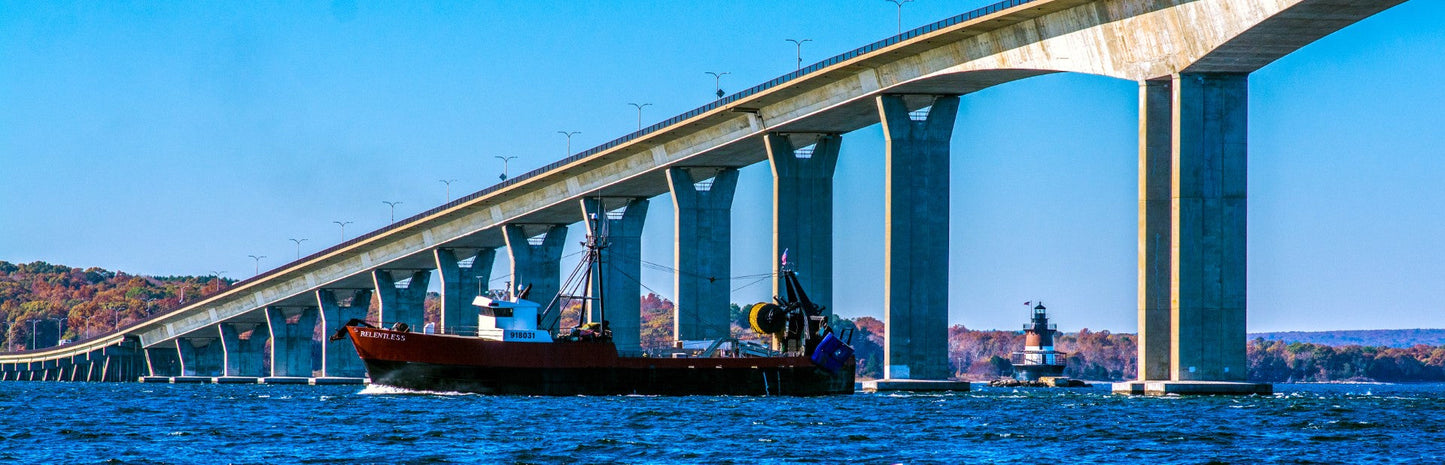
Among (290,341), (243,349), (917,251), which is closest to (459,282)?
(290,341)

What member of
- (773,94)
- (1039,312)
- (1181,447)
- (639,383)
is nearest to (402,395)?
(639,383)

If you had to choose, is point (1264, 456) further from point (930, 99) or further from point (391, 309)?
point (391, 309)

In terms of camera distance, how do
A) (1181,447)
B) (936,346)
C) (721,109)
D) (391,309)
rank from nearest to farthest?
(1181,447) < (936,346) < (721,109) < (391,309)

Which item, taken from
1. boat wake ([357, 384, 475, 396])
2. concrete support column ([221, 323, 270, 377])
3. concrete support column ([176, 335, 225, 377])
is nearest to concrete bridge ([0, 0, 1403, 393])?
boat wake ([357, 384, 475, 396])

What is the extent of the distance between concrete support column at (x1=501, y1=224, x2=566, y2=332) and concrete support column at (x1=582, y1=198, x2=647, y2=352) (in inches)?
426

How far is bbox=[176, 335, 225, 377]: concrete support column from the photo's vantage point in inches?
7520

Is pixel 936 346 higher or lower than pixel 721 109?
lower

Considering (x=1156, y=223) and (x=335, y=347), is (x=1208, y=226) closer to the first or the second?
(x=1156, y=223)

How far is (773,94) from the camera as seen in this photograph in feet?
315

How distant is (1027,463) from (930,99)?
147 feet

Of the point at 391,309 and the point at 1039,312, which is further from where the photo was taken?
the point at 1039,312

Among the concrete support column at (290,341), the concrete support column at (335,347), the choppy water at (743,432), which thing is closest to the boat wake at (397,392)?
the choppy water at (743,432)

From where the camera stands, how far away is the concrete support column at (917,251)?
3418 inches

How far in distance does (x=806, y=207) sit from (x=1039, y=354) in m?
79.1
